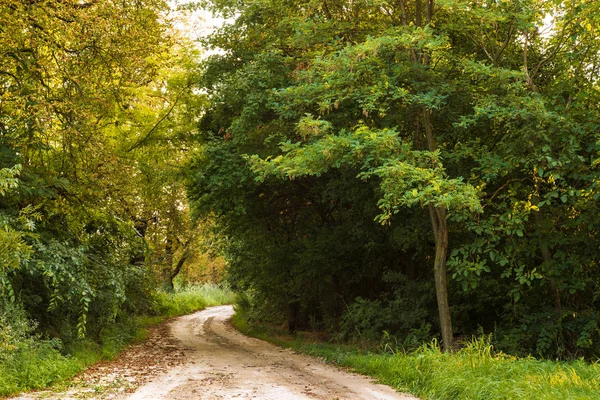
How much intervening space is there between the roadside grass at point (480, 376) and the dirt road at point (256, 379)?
0.43 m

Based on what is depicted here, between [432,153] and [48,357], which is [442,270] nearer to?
[432,153]

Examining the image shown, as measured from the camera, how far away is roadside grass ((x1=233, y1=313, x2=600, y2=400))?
23.7 feet

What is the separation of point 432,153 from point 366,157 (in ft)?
5.38

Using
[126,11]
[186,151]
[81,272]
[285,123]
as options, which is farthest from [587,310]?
[186,151]

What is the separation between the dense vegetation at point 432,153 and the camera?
34.2ft

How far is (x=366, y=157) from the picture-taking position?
451 inches

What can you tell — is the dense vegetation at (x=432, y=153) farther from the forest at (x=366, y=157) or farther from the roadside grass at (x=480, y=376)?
the roadside grass at (x=480, y=376)

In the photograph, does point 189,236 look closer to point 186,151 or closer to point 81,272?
point 186,151

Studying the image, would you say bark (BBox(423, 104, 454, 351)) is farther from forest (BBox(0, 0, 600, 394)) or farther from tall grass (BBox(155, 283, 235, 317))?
tall grass (BBox(155, 283, 235, 317))

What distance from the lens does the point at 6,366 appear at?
8672 mm

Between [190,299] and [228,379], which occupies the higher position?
[228,379]

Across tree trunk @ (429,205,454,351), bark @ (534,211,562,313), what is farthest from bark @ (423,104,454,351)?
bark @ (534,211,562,313)

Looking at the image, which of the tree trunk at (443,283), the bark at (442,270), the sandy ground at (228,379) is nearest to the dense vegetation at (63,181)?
the sandy ground at (228,379)

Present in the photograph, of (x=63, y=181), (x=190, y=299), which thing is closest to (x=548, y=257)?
(x=63, y=181)
